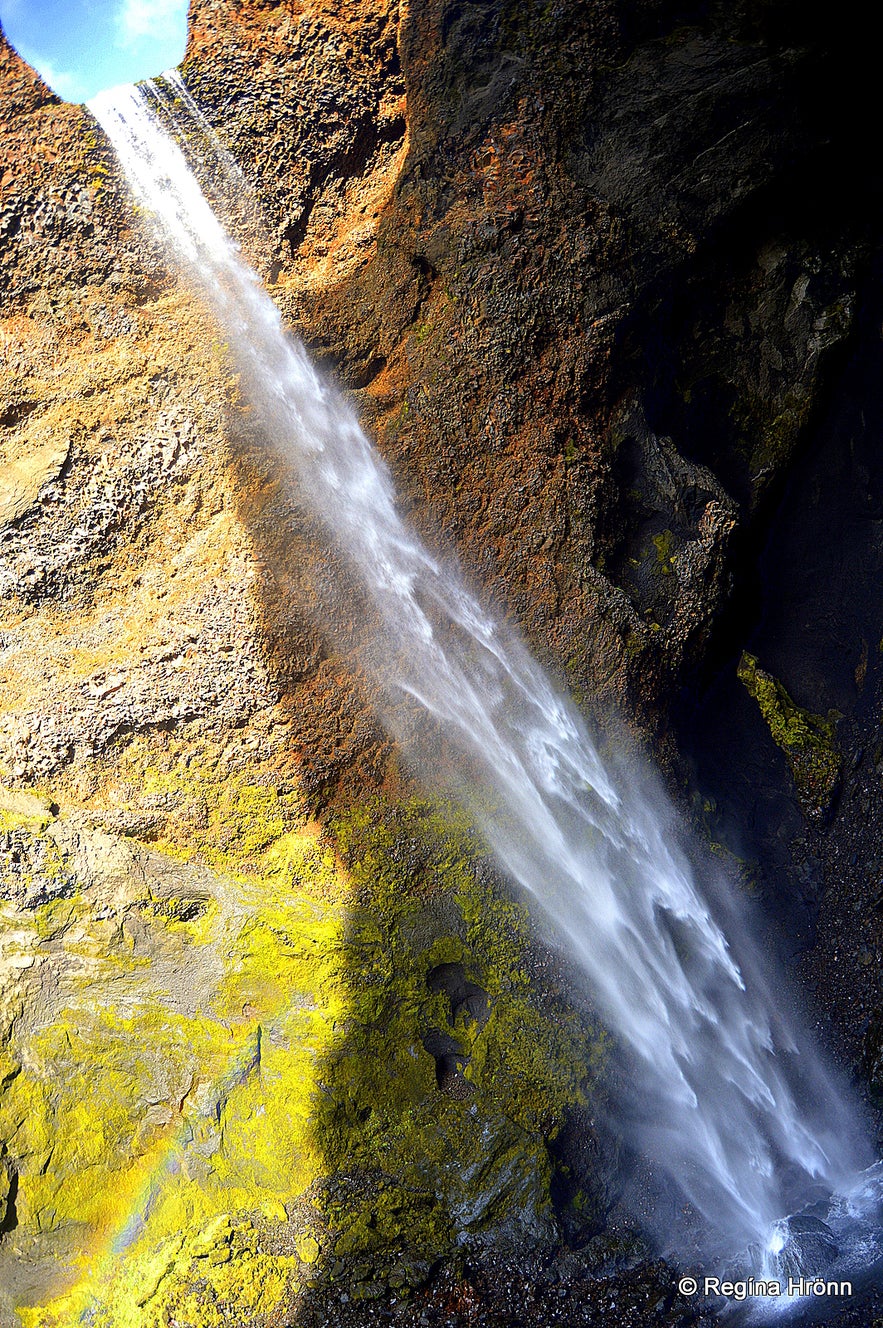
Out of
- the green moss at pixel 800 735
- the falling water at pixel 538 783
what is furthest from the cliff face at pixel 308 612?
the green moss at pixel 800 735

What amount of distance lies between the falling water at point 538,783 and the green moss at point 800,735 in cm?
151

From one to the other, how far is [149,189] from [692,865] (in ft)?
19.8

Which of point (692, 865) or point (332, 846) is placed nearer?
point (332, 846)

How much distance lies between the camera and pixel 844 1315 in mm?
4117

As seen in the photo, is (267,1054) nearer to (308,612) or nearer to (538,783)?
(538,783)

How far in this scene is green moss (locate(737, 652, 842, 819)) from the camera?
6.48m

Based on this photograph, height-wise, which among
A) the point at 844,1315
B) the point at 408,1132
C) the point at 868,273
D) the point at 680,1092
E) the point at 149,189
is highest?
the point at 149,189

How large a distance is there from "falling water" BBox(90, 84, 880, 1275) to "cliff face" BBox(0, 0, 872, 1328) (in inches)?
8.4

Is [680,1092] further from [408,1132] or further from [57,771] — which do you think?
[57,771]

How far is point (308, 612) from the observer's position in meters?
5.31

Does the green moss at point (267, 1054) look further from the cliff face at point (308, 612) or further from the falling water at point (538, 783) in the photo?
the falling water at point (538, 783)

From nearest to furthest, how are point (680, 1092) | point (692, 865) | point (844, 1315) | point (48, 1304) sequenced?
1. point (844, 1315)
2. point (48, 1304)
3. point (680, 1092)
4. point (692, 865)

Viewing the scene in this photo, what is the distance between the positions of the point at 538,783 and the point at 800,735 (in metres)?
2.51

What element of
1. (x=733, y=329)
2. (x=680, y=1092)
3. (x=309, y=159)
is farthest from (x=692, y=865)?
(x=309, y=159)
